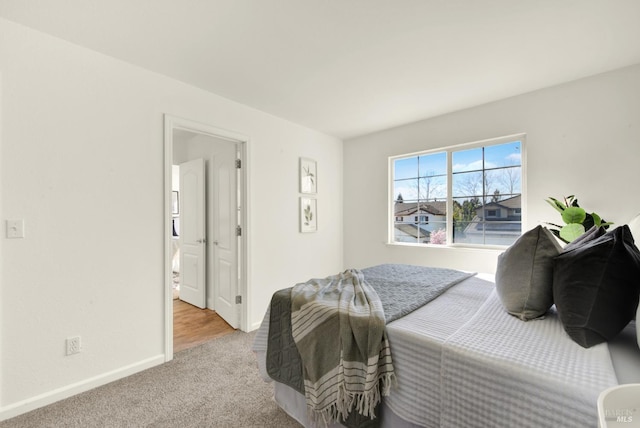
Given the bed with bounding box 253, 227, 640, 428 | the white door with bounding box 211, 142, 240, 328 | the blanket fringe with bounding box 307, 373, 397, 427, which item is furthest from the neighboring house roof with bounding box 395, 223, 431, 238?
the blanket fringe with bounding box 307, 373, 397, 427

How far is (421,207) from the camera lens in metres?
3.76

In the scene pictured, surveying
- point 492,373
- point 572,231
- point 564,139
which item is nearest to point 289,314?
point 492,373

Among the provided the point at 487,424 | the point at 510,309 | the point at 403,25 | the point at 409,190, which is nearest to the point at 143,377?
the point at 487,424

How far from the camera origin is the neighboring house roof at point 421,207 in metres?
3.58

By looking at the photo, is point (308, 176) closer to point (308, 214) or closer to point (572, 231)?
point (308, 214)

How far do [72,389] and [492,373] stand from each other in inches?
103

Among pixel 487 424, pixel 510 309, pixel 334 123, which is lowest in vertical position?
pixel 487 424

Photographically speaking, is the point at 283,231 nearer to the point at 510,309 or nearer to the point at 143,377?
the point at 143,377

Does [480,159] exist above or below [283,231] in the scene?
above

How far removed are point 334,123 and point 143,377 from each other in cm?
328

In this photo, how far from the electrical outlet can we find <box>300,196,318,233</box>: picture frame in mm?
2372

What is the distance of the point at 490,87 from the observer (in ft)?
8.94

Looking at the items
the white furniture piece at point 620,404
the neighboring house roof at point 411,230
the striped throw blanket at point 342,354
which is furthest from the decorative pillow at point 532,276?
the neighboring house roof at point 411,230

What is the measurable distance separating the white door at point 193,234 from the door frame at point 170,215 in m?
0.91
